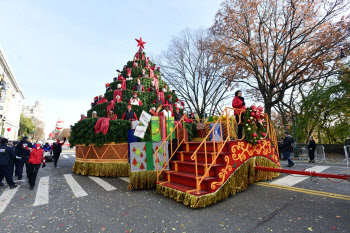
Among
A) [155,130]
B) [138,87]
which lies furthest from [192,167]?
[138,87]

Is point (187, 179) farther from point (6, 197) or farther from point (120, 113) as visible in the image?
point (120, 113)

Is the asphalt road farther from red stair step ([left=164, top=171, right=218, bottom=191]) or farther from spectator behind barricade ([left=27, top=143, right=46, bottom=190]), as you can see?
spectator behind barricade ([left=27, top=143, right=46, bottom=190])

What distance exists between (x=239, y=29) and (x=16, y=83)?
192 feet

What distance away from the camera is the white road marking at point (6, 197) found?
15.1 ft

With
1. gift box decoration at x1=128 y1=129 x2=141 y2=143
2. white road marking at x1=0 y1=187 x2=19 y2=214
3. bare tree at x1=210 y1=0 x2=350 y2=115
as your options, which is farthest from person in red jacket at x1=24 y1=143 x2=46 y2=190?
bare tree at x1=210 y1=0 x2=350 y2=115

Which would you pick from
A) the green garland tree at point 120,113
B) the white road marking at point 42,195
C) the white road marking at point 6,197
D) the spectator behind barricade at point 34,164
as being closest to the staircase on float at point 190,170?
the green garland tree at point 120,113

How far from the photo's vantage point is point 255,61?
14094mm

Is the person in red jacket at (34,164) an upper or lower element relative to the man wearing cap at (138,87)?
lower

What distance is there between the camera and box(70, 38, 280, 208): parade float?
4453mm

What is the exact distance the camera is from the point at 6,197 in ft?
17.7

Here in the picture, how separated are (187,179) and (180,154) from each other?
1277 millimetres

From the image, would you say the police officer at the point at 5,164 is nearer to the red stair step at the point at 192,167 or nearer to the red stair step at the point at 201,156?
the red stair step at the point at 192,167

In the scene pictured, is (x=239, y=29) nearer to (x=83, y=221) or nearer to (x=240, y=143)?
(x=240, y=143)

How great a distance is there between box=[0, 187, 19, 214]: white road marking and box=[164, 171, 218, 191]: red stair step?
14.2ft
